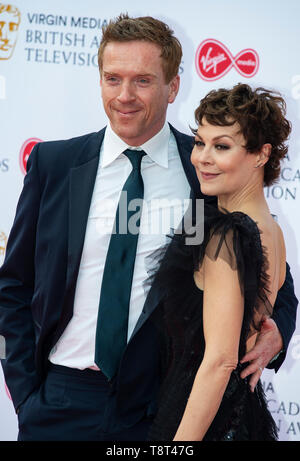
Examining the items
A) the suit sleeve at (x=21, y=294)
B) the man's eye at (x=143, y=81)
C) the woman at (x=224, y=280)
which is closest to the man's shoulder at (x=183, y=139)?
the man's eye at (x=143, y=81)

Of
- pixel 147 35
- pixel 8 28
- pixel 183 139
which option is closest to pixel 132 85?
pixel 147 35

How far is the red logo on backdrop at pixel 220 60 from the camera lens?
3.34m

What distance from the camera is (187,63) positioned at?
131 inches

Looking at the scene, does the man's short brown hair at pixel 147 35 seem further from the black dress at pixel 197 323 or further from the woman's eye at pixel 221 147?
the black dress at pixel 197 323

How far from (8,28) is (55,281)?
5.56 feet

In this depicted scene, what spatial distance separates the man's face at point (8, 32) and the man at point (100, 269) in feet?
3.76

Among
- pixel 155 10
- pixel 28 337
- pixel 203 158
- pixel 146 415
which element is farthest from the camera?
pixel 155 10

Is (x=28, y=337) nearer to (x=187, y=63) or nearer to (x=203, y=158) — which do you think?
(x=203, y=158)

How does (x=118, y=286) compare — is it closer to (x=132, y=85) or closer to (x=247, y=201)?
(x=247, y=201)

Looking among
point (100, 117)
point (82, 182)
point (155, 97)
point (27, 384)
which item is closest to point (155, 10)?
point (100, 117)

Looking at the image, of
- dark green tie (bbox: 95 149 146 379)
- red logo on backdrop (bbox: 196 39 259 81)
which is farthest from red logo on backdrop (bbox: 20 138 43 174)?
dark green tie (bbox: 95 149 146 379)

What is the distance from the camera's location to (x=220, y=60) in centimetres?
334

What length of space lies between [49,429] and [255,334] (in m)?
0.77

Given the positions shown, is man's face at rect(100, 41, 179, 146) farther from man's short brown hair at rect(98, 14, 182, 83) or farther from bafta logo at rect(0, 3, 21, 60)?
bafta logo at rect(0, 3, 21, 60)
